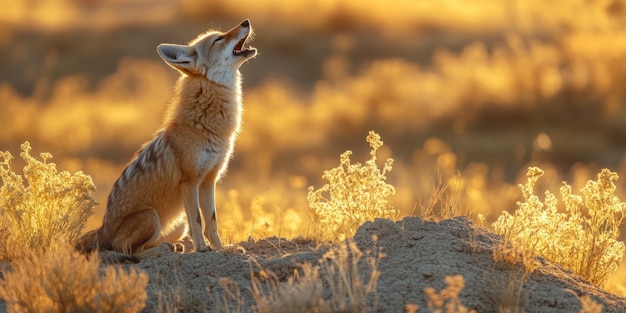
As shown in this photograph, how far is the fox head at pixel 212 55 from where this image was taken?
365 inches

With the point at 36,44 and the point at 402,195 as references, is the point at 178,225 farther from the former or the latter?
the point at 36,44

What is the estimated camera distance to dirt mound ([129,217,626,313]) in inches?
272

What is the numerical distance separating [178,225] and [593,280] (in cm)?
365

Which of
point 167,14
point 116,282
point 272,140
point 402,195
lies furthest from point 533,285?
point 167,14

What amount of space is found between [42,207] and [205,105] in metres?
1.72

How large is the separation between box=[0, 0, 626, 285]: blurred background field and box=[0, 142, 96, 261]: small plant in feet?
15.7

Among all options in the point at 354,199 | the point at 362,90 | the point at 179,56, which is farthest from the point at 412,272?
the point at 362,90

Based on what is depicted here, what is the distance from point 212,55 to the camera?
30.7 feet

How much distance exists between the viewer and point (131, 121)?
25531 mm

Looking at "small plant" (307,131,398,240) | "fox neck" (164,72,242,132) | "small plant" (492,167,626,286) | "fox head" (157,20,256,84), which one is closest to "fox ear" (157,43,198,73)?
"fox head" (157,20,256,84)

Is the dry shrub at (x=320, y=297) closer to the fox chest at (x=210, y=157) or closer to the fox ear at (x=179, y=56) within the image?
the fox chest at (x=210, y=157)

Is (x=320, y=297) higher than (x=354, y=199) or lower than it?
lower

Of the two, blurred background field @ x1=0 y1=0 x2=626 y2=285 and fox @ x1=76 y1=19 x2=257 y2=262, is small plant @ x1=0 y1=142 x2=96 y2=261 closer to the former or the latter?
fox @ x1=76 y1=19 x2=257 y2=262

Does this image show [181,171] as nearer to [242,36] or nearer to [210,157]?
[210,157]
